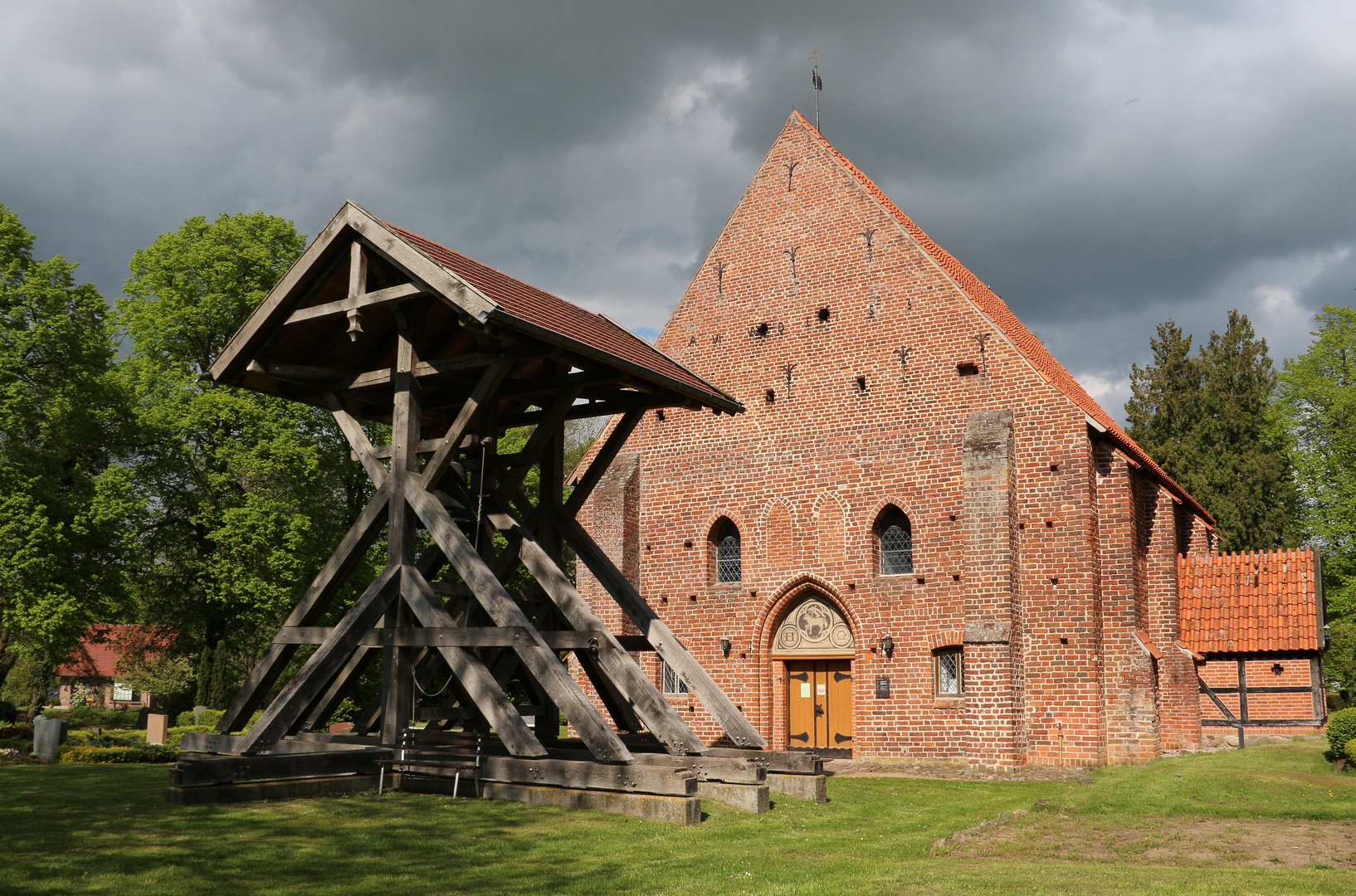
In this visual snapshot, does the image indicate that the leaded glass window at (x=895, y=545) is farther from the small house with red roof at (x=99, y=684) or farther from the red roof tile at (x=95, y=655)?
the small house with red roof at (x=99, y=684)

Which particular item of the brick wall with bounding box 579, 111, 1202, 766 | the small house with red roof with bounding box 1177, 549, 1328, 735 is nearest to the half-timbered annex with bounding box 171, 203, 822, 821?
the brick wall with bounding box 579, 111, 1202, 766

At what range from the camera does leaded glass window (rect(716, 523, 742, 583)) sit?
20438 millimetres

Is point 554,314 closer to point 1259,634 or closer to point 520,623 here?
point 520,623

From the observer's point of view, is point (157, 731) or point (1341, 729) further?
point (157, 731)

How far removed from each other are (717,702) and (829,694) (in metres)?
7.91

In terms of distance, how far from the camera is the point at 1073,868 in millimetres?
7797

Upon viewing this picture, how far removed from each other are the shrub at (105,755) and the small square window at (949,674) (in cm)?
1192

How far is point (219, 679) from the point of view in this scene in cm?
2730

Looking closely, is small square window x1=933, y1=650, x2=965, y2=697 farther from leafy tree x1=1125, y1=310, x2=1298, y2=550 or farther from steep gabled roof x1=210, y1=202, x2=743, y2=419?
leafy tree x1=1125, y1=310, x2=1298, y2=550

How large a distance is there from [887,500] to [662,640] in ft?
25.1

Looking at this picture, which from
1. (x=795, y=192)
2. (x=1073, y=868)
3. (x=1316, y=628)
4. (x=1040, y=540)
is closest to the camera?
(x=1073, y=868)

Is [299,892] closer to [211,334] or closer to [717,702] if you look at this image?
[717,702]

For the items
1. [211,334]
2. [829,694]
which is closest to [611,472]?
[829,694]

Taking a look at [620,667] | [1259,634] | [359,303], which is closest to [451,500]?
[359,303]
